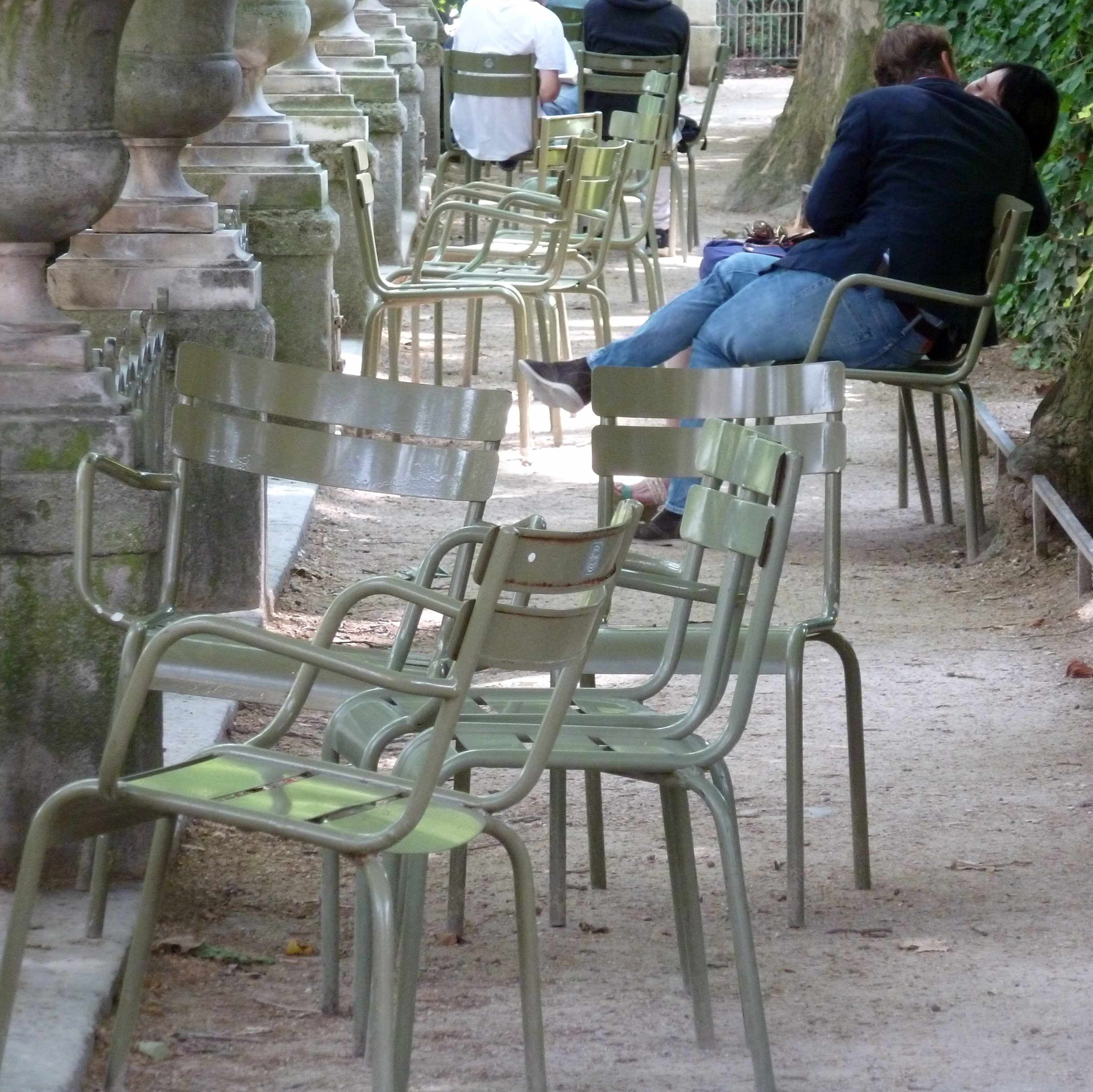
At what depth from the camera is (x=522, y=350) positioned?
7594 millimetres

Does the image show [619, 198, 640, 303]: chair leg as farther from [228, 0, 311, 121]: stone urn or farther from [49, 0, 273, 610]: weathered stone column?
[49, 0, 273, 610]: weathered stone column

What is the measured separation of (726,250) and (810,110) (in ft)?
27.1

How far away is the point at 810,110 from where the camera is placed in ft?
47.9

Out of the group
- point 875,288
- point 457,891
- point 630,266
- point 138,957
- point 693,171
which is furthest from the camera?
point 693,171

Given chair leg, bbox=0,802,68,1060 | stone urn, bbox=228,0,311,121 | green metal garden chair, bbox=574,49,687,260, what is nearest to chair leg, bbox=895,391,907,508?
stone urn, bbox=228,0,311,121

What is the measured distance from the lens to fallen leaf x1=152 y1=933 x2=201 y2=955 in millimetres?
3418

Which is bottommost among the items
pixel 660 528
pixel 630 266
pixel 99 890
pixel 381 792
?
pixel 630 266

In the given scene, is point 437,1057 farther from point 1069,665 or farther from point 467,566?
point 1069,665

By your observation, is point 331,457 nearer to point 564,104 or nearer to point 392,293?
point 392,293

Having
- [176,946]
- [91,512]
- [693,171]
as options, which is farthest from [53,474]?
[693,171]

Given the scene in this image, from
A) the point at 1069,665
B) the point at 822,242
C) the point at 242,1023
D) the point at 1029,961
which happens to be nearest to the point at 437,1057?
the point at 242,1023

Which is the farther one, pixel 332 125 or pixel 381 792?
pixel 332 125

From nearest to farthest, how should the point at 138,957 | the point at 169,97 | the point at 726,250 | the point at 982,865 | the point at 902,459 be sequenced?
the point at 138,957 → the point at 982,865 → the point at 169,97 → the point at 726,250 → the point at 902,459

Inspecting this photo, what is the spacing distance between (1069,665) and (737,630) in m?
2.28
